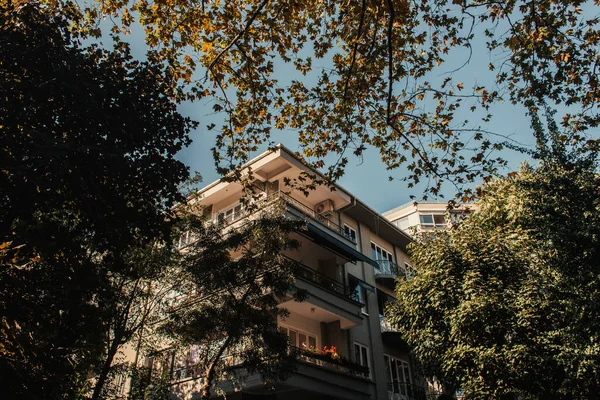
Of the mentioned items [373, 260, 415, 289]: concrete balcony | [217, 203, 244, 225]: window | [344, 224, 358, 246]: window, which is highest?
[344, 224, 358, 246]: window

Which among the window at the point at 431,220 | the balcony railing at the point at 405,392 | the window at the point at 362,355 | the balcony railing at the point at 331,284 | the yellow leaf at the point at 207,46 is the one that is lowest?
the balcony railing at the point at 405,392

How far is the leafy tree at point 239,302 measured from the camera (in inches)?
566

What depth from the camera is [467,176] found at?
11.4m

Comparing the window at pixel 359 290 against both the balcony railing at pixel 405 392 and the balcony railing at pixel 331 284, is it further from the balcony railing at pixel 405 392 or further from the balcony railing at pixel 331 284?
the balcony railing at pixel 405 392

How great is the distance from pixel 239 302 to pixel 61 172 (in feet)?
24.0

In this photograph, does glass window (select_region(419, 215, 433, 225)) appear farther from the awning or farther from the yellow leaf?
the yellow leaf

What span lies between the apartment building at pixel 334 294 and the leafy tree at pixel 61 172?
6644mm

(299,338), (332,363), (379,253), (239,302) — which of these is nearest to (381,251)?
(379,253)

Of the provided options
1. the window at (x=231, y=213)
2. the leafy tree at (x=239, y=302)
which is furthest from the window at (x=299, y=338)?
the window at (x=231, y=213)

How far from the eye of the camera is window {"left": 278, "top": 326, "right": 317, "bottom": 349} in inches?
819

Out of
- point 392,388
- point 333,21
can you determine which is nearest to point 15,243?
point 333,21

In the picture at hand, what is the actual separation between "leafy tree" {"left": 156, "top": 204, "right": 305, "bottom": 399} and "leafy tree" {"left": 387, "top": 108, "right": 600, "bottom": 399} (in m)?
6.39

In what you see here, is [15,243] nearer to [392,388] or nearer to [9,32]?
[9,32]

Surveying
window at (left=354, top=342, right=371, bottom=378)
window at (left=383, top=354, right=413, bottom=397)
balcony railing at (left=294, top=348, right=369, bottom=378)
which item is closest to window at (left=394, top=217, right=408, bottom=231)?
window at (left=383, top=354, right=413, bottom=397)
